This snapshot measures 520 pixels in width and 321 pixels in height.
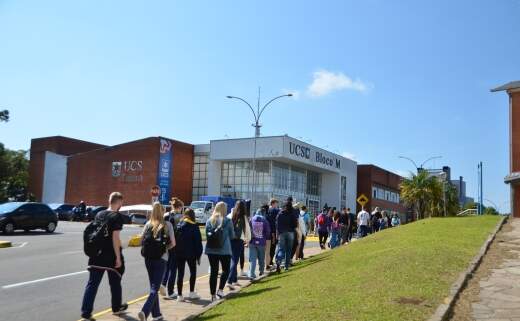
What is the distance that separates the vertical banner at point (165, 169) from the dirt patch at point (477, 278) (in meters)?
41.2

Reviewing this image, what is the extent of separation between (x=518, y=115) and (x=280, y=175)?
26.7 metres

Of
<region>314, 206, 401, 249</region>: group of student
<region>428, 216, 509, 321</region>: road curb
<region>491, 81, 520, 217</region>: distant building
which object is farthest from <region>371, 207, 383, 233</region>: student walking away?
A: <region>428, 216, 509, 321</region>: road curb

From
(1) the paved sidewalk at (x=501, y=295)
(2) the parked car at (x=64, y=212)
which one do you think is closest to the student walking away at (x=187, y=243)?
(1) the paved sidewalk at (x=501, y=295)

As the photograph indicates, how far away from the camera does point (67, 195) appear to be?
2405 inches

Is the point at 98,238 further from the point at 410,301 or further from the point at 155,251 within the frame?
the point at 410,301

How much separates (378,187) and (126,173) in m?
35.9

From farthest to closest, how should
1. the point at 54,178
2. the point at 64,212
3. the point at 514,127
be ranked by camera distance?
1. the point at 54,178
2. the point at 64,212
3. the point at 514,127

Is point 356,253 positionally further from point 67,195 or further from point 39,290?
point 67,195

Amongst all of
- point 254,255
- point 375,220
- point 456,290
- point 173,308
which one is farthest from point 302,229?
point 375,220

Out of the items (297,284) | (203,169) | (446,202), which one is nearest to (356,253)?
(297,284)

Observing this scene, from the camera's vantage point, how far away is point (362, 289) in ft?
26.4

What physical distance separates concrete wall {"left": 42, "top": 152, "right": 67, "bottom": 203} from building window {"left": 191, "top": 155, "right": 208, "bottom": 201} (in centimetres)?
1562

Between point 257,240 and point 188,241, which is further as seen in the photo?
point 257,240

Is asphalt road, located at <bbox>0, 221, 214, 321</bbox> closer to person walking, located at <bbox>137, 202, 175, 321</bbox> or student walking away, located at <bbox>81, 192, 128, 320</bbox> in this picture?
student walking away, located at <bbox>81, 192, 128, 320</bbox>
